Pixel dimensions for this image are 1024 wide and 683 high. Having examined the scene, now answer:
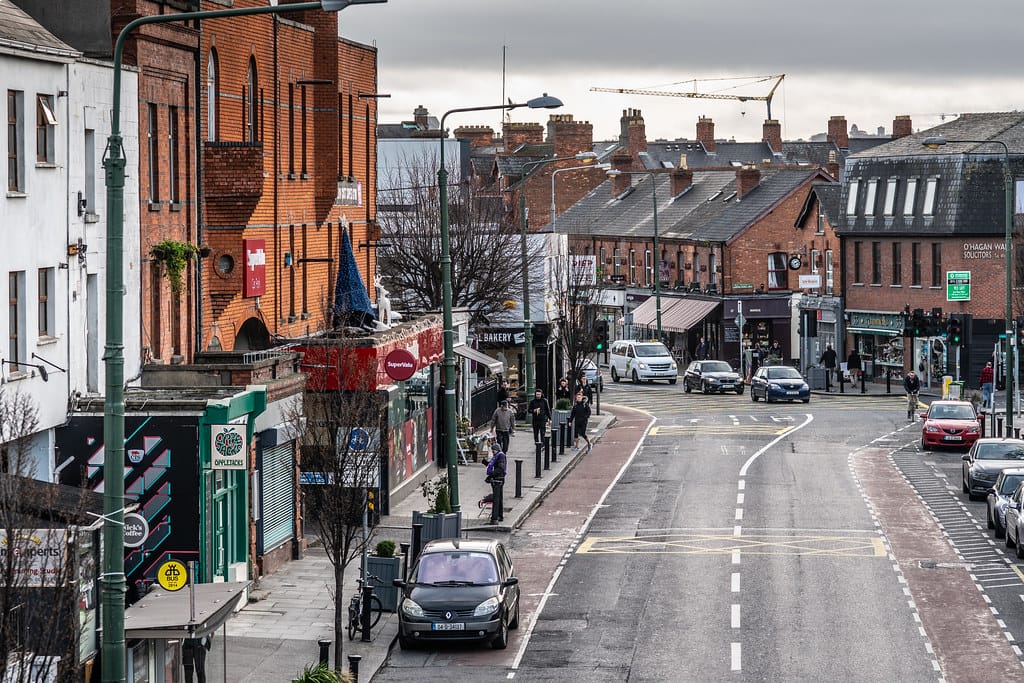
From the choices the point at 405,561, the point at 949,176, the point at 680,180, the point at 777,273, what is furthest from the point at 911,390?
the point at 680,180

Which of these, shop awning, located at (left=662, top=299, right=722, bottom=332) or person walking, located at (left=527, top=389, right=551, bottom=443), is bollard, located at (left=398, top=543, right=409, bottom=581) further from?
shop awning, located at (left=662, top=299, right=722, bottom=332)

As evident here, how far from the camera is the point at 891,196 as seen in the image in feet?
247

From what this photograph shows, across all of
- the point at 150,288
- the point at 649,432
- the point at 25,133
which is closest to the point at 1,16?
the point at 25,133

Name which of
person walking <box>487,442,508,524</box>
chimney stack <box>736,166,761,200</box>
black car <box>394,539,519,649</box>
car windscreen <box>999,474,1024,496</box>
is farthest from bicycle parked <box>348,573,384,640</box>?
chimney stack <box>736,166,761,200</box>

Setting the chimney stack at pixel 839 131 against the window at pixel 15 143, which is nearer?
the window at pixel 15 143

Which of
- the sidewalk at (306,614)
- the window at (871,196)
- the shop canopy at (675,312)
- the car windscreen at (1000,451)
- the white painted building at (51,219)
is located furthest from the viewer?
the shop canopy at (675,312)

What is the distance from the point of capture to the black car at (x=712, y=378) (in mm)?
70688

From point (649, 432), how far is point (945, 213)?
77.7 feet

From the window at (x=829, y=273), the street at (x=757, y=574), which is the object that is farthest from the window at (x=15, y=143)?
the window at (x=829, y=273)

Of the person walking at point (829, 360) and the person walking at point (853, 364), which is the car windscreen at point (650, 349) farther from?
the person walking at point (853, 364)

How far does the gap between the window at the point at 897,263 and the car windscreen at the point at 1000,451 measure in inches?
1442

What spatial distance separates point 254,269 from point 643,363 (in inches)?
1812

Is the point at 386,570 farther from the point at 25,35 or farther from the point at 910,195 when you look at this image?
the point at 910,195

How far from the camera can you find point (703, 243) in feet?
289
